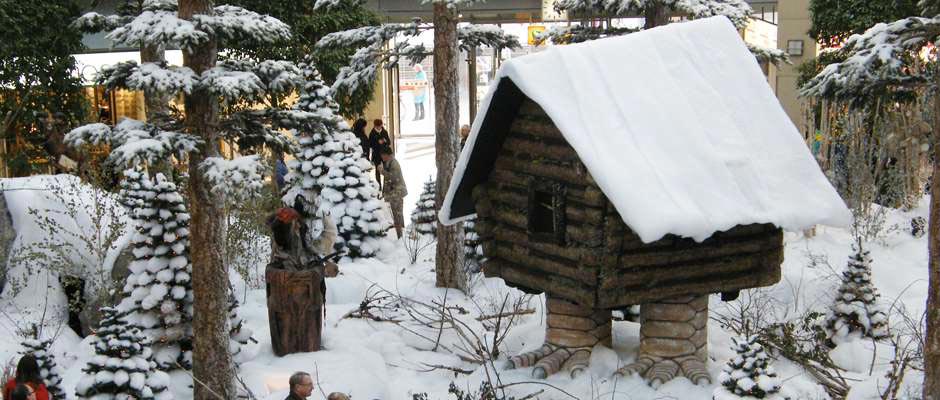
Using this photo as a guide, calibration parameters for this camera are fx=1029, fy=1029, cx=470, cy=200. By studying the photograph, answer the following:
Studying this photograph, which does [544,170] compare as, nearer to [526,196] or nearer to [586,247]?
[526,196]

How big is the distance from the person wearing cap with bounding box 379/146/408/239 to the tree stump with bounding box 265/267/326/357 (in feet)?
20.9

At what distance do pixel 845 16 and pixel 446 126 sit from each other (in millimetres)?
9715

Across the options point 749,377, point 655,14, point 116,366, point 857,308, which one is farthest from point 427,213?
point 749,377

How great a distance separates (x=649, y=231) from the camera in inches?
275

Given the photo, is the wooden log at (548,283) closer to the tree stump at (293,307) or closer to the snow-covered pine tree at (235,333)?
the tree stump at (293,307)

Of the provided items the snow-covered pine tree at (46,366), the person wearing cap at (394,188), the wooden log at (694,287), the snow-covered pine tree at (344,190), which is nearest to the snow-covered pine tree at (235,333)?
the snow-covered pine tree at (46,366)

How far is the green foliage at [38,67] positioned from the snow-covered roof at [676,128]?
10.4 m

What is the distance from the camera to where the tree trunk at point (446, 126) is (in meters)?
12.2

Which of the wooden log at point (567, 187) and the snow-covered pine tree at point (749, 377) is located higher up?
the wooden log at point (567, 187)

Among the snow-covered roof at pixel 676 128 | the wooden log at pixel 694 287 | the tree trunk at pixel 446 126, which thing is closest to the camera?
the snow-covered roof at pixel 676 128

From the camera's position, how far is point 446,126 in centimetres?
1257

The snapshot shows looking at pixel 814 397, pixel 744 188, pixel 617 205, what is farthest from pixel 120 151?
pixel 814 397

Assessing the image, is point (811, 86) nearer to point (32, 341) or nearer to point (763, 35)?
point (32, 341)

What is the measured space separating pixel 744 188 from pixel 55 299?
8053 mm
